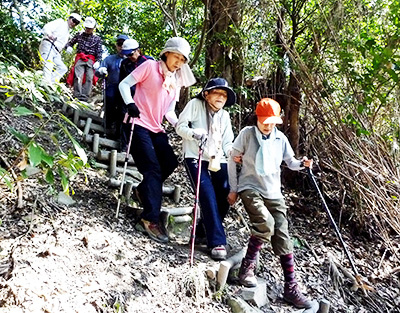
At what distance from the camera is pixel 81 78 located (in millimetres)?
7414

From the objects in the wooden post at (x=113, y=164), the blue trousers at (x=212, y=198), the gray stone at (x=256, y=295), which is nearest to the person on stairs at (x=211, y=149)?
the blue trousers at (x=212, y=198)

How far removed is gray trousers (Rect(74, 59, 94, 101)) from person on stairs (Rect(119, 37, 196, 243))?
3722mm

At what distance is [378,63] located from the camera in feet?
14.9

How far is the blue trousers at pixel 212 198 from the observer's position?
141 inches

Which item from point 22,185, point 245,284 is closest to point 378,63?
point 245,284

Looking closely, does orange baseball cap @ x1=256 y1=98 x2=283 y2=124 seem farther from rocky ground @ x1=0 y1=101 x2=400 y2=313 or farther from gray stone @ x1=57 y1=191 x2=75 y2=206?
gray stone @ x1=57 y1=191 x2=75 y2=206

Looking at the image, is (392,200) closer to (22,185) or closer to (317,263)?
(317,263)

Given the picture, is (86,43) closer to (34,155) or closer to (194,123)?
(194,123)

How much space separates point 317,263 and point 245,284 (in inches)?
57.8

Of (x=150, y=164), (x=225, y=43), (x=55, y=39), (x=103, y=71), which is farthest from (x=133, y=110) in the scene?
(x=55, y=39)

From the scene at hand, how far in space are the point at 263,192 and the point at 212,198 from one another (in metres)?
0.47

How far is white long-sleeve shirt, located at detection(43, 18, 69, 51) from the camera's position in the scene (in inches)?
258

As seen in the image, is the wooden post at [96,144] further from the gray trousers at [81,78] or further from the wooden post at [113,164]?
the gray trousers at [81,78]

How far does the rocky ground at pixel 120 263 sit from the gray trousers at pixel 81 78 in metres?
2.32
